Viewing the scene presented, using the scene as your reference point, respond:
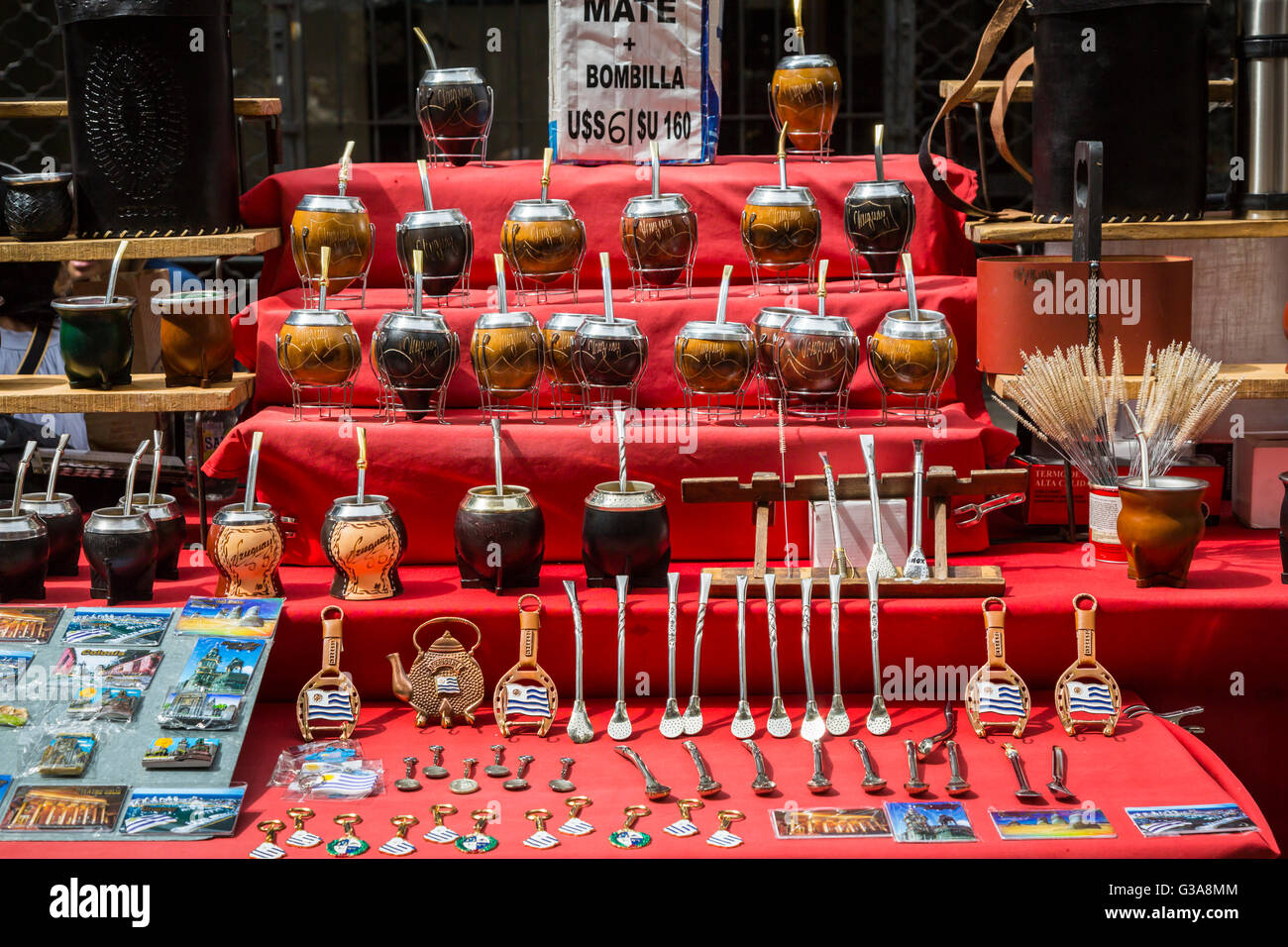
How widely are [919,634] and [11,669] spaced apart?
6.32ft

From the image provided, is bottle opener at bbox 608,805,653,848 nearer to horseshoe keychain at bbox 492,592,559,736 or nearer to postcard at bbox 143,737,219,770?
horseshoe keychain at bbox 492,592,559,736

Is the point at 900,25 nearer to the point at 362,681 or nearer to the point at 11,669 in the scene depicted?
→ the point at 362,681

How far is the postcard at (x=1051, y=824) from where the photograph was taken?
282cm

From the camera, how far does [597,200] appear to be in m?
4.27

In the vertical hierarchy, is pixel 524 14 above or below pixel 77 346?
above

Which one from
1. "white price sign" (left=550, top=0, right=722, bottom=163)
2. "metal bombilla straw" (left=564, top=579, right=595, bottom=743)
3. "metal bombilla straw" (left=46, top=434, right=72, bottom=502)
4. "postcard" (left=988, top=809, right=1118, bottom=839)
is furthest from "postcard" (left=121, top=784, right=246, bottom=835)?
"white price sign" (left=550, top=0, right=722, bottom=163)

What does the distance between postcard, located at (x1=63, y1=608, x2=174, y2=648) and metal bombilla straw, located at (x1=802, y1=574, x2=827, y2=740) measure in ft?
4.50

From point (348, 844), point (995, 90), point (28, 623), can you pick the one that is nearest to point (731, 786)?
point (348, 844)

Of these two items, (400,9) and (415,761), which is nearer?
(415,761)

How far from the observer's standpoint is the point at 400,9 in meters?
5.94

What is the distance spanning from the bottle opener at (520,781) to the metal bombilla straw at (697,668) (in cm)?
36

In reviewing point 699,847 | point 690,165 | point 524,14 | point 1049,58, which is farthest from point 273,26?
point 699,847

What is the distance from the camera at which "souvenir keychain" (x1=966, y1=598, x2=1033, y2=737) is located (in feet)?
10.7

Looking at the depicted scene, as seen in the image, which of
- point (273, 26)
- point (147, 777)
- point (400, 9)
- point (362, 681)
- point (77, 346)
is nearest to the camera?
point (147, 777)
